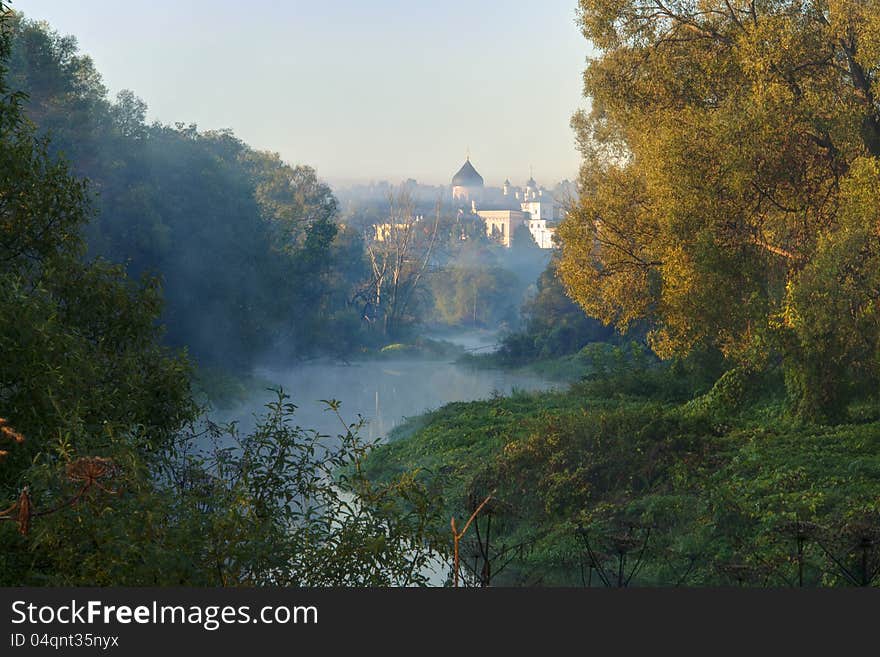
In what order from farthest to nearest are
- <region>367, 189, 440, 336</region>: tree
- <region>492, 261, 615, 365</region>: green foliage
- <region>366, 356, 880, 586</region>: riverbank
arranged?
<region>367, 189, 440, 336</region>: tree, <region>492, 261, 615, 365</region>: green foliage, <region>366, 356, 880, 586</region>: riverbank

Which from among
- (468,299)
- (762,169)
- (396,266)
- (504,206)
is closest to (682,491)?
(762,169)

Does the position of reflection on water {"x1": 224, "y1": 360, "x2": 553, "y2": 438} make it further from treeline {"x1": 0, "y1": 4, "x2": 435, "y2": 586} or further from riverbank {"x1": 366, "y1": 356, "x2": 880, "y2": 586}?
treeline {"x1": 0, "y1": 4, "x2": 435, "y2": 586}

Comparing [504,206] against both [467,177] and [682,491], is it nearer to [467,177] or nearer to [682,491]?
[467,177]

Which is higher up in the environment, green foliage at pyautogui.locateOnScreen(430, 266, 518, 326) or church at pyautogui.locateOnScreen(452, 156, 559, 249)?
church at pyautogui.locateOnScreen(452, 156, 559, 249)

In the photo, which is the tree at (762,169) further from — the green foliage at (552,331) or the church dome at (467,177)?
the church dome at (467,177)

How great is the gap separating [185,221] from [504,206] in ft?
318

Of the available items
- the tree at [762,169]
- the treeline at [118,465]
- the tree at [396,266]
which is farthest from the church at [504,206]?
the treeline at [118,465]

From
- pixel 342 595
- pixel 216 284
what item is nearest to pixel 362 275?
pixel 216 284

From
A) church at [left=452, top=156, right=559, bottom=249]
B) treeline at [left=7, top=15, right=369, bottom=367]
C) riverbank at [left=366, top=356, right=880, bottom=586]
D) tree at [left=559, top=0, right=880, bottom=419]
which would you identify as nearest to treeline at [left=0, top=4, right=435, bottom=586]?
riverbank at [left=366, top=356, right=880, bottom=586]

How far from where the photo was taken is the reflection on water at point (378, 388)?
3094 cm

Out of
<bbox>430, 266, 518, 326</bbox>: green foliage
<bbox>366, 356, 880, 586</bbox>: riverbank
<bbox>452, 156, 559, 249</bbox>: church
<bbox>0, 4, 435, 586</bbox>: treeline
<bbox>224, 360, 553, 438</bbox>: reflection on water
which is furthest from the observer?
<bbox>452, 156, 559, 249</bbox>: church

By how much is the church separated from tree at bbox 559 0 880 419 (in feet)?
205

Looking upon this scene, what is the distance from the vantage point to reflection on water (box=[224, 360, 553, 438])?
3094cm

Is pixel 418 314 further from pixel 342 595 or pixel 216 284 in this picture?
pixel 342 595
